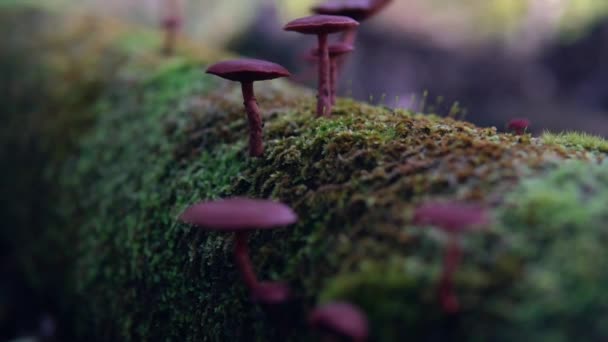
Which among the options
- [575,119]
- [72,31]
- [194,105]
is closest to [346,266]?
[194,105]

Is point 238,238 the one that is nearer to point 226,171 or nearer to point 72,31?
point 226,171

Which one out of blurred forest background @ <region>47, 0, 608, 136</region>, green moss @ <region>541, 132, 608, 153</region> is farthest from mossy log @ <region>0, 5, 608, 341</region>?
blurred forest background @ <region>47, 0, 608, 136</region>

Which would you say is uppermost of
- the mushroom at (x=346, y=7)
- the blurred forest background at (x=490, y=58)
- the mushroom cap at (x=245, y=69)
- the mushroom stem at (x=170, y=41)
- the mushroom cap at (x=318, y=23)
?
the mushroom at (x=346, y=7)

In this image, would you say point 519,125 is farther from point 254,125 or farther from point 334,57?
point 254,125

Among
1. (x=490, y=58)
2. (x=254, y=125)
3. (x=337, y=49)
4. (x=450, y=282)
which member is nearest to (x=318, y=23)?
(x=337, y=49)

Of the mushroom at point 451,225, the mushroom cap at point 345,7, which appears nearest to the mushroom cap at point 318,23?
the mushroom cap at point 345,7

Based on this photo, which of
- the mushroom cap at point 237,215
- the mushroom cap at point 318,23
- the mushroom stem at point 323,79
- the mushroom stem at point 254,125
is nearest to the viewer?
the mushroom cap at point 237,215

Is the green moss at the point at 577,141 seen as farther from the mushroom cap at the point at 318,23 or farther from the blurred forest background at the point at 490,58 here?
the blurred forest background at the point at 490,58

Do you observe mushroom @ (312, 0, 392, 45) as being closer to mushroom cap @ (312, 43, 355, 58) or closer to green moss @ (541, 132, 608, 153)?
mushroom cap @ (312, 43, 355, 58)
